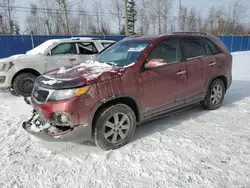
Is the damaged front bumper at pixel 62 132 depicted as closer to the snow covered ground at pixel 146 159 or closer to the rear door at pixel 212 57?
the snow covered ground at pixel 146 159

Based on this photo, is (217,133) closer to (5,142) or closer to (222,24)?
(5,142)

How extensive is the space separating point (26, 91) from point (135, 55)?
437 centimetres

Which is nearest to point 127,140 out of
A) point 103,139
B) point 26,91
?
point 103,139

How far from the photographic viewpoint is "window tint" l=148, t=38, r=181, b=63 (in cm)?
375

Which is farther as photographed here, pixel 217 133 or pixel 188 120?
pixel 188 120

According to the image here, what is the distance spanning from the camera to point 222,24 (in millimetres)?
42562

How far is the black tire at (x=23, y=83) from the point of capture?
6363 millimetres

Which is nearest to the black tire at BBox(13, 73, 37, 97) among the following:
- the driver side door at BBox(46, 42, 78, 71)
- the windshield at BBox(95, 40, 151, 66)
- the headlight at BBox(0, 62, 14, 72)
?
the headlight at BBox(0, 62, 14, 72)

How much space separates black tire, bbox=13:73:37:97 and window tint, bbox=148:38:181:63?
14.4 ft

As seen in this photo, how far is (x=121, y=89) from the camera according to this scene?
3.21m

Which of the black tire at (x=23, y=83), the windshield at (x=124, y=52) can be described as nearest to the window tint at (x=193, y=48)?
the windshield at (x=124, y=52)

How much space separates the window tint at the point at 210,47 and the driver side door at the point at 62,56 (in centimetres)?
418

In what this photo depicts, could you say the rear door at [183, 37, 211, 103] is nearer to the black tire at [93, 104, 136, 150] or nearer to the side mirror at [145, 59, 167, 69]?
the side mirror at [145, 59, 167, 69]

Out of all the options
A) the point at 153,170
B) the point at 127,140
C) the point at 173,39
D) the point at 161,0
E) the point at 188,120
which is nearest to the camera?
the point at 153,170
